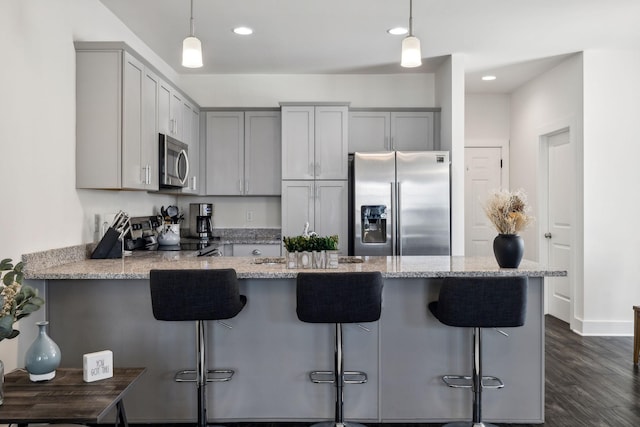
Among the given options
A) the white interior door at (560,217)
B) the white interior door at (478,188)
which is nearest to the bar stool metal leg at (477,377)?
the white interior door at (560,217)

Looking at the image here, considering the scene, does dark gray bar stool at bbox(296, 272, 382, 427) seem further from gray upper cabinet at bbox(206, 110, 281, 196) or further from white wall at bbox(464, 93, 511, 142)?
white wall at bbox(464, 93, 511, 142)

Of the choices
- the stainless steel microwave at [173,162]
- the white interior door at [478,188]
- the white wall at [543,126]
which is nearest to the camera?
the stainless steel microwave at [173,162]

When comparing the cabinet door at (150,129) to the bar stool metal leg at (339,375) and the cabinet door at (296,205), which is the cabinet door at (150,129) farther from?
the bar stool metal leg at (339,375)

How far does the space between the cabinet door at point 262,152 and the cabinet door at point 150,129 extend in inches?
59.6

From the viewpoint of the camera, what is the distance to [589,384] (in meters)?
3.16

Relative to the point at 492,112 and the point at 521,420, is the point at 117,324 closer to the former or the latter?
the point at 521,420

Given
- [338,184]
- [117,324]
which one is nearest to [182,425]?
[117,324]

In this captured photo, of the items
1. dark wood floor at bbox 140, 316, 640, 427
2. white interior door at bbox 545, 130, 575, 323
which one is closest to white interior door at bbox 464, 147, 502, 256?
white interior door at bbox 545, 130, 575, 323

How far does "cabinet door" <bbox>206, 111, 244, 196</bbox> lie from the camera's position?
196 inches

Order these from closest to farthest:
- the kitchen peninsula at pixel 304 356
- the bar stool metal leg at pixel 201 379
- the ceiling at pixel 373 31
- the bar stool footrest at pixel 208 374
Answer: the bar stool metal leg at pixel 201 379 → the bar stool footrest at pixel 208 374 → the kitchen peninsula at pixel 304 356 → the ceiling at pixel 373 31

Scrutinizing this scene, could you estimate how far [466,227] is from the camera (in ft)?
19.5

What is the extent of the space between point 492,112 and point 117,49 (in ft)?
15.4

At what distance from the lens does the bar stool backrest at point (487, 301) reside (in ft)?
6.97

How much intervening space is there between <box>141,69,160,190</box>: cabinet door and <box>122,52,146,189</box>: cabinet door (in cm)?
5
